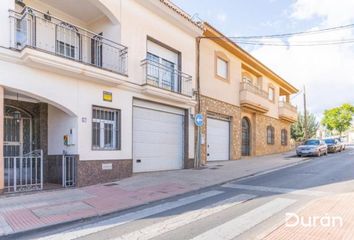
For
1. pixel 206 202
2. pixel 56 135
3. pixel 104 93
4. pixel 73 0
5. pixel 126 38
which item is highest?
pixel 73 0

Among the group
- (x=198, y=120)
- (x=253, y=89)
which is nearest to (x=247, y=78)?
(x=253, y=89)

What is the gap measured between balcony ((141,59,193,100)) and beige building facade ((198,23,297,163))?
161cm

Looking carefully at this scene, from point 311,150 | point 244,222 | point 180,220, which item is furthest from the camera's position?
point 311,150

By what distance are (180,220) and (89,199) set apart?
315 centimetres

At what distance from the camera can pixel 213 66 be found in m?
17.5

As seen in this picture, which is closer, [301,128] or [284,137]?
[284,137]

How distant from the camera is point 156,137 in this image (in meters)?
13.5

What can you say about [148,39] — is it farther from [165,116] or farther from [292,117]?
[292,117]

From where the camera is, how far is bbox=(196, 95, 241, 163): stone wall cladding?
53.8 feet

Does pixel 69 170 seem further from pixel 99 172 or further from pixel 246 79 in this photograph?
pixel 246 79

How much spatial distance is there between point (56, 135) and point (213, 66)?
10.2m

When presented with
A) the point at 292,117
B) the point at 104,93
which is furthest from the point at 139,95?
the point at 292,117

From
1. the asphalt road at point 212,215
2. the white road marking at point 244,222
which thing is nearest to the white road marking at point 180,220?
the asphalt road at point 212,215

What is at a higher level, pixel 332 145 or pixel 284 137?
pixel 284 137
